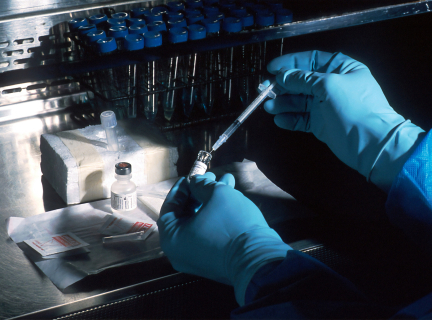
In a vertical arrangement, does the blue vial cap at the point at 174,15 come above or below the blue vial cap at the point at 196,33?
above

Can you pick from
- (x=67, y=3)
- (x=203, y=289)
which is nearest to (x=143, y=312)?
(x=203, y=289)

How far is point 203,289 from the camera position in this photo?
0.98 m

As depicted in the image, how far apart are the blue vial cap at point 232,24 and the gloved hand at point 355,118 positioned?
22 centimetres

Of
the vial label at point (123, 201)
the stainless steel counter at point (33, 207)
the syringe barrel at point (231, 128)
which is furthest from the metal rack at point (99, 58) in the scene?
the vial label at point (123, 201)

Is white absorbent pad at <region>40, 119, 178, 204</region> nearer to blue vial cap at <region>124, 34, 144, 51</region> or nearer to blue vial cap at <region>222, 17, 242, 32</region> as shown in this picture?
blue vial cap at <region>124, 34, 144, 51</region>

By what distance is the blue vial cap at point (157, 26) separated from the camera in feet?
4.31

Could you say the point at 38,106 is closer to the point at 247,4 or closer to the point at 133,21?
the point at 133,21

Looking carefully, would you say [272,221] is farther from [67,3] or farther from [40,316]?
[67,3]

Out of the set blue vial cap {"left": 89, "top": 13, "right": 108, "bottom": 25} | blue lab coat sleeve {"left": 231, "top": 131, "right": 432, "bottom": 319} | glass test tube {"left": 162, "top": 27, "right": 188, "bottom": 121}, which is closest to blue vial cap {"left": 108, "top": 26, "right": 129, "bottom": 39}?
blue vial cap {"left": 89, "top": 13, "right": 108, "bottom": 25}

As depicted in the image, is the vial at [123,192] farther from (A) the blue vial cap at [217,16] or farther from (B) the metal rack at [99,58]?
(A) the blue vial cap at [217,16]

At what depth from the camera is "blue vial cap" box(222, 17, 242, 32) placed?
4.45 feet

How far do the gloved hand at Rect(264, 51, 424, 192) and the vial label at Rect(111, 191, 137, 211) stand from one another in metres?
0.48

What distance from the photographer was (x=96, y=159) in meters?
1.22

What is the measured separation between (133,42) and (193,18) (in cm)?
26
